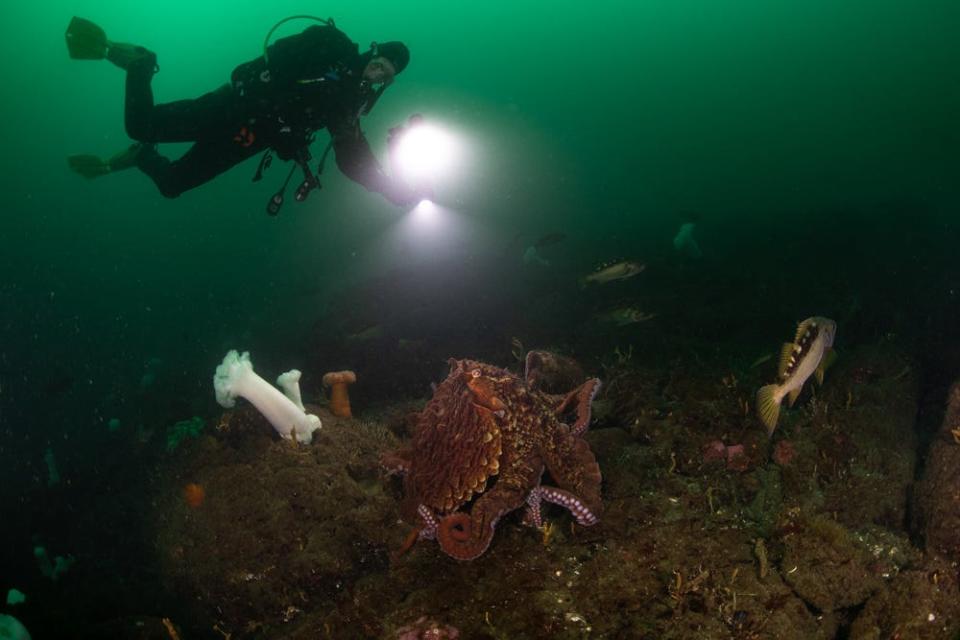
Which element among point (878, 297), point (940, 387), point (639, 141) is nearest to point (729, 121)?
point (639, 141)

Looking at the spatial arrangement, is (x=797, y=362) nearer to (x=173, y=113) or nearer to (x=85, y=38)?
(x=173, y=113)

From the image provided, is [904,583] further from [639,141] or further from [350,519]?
[639,141]

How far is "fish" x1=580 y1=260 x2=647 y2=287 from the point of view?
24.3 ft

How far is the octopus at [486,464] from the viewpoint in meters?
3.20

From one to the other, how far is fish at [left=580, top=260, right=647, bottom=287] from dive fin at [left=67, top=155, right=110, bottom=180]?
8.79 m

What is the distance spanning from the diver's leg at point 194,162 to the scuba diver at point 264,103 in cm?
1

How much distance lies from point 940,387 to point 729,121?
7823 centimetres

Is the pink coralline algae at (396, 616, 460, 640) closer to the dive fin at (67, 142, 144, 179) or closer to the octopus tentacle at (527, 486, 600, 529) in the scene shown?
the octopus tentacle at (527, 486, 600, 529)

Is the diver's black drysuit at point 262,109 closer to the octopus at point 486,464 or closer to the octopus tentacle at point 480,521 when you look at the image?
the octopus at point 486,464

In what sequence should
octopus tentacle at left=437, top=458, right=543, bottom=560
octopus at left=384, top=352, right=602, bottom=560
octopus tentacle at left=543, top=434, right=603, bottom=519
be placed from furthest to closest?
1. octopus tentacle at left=543, top=434, right=603, bottom=519
2. octopus at left=384, top=352, right=602, bottom=560
3. octopus tentacle at left=437, top=458, right=543, bottom=560

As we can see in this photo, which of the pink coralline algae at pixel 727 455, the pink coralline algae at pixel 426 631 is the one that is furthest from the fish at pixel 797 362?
the pink coralline algae at pixel 426 631

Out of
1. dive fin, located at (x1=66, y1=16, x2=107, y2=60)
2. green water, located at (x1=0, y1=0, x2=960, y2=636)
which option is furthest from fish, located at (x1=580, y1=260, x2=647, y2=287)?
dive fin, located at (x1=66, y1=16, x2=107, y2=60)

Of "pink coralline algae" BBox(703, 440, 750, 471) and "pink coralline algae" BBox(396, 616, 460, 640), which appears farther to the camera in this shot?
"pink coralline algae" BBox(703, 440, 750, 471)

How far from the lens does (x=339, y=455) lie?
528 centimetres
